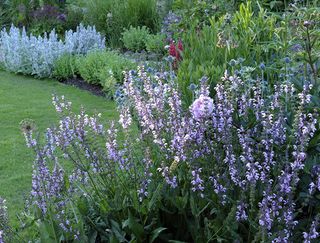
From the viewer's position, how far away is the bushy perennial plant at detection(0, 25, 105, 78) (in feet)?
29.1

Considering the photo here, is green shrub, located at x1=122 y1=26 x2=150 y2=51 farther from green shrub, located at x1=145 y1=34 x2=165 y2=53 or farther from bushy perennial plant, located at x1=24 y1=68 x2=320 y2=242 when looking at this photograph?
bushy perennial plant, located at x1=24 y1=68 x2=320 y2=242

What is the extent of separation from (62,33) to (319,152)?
28.2ft

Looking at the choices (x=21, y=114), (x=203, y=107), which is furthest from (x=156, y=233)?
(x=21, y=114)

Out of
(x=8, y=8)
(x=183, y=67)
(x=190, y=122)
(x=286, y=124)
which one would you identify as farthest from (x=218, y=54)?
(x=8, y=8)

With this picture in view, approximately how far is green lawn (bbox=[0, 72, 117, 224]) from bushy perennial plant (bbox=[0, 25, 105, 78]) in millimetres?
201

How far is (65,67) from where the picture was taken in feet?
28.0

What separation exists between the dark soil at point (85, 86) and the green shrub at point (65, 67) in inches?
3.4

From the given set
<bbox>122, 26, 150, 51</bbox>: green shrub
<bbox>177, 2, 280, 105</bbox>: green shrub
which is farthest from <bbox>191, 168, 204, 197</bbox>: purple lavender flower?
<bbox>122, 26, 150, 51</bbox>: green shrub

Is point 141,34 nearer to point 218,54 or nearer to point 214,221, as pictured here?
point 218,54

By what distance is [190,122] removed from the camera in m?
2.87

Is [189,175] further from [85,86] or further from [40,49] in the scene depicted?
[40,49]

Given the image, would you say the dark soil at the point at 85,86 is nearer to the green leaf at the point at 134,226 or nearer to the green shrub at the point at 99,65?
the green shrub at the point at 99,65

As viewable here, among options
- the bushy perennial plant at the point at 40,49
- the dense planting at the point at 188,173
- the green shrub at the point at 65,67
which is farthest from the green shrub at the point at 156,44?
the dense planting at the point at 188,173

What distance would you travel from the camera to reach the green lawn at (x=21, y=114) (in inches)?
191
